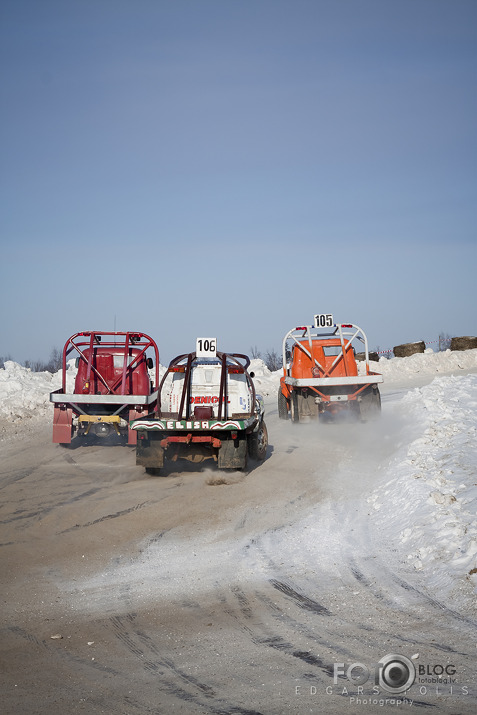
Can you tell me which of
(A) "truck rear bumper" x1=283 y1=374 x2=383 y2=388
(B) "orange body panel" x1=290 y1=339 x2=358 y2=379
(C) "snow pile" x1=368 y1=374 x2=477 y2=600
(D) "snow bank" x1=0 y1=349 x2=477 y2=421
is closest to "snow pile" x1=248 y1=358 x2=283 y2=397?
(D) "snow bank" x1=0 y1=349 x2=477 y2=421

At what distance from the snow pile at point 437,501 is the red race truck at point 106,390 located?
593 centimetres

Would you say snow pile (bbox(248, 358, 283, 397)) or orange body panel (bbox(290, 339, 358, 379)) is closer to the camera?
orange body panel (bbox(290, 339, 358, 379))

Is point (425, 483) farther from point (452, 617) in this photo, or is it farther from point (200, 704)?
point (200, 704)

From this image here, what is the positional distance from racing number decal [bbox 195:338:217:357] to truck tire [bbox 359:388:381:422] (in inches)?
213

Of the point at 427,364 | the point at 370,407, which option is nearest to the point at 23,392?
the point at 370,407

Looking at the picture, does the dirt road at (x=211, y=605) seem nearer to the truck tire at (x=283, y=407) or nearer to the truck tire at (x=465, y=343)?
the truck tire at (x=283, y=407)

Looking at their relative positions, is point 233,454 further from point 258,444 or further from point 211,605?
point 211,605

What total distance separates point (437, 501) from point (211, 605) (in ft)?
10.6

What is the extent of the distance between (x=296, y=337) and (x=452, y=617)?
40.7ft

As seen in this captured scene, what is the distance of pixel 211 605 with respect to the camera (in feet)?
17.6

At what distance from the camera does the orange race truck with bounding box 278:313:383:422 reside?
15.2 meters

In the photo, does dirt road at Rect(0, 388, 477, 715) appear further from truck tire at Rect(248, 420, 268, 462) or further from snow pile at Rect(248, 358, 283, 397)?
snow pile at Rect(248, 358, 283, 397)

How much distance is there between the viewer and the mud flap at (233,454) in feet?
34.0

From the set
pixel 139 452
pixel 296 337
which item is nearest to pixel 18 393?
pixel 296 337
